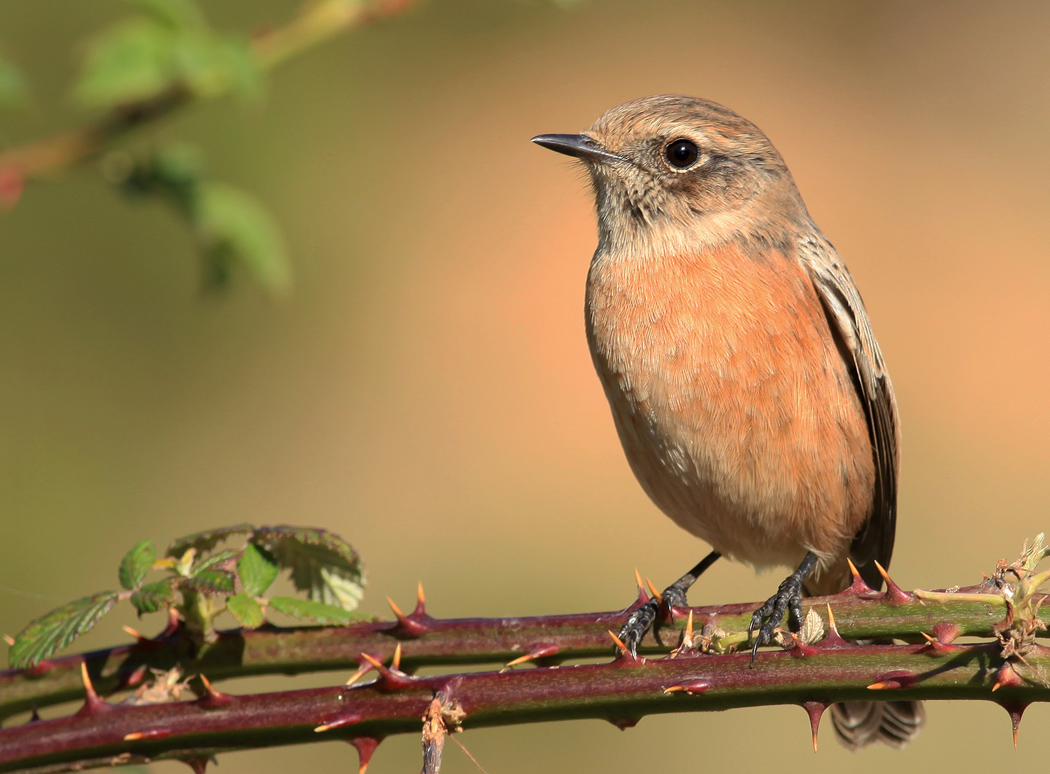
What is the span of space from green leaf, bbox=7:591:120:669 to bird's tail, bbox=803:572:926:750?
3342mm

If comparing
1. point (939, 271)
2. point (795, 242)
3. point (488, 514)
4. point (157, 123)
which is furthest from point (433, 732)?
point (939, 271)

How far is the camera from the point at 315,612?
2436 mm

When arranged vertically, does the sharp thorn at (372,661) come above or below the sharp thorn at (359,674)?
above

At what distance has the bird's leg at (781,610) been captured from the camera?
2.93m

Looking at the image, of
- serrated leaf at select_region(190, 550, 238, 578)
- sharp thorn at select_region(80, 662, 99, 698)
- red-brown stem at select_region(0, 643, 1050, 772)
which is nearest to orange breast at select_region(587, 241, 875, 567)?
red-brown stem at select_region(0, 643, 1050, 772)

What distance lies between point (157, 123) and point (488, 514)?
7.43 m

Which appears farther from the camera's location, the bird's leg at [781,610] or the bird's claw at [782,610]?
the bird's claw at [782,610]

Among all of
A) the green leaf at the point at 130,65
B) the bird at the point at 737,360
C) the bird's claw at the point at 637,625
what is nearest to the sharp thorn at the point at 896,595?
the bird at the point at 737,360

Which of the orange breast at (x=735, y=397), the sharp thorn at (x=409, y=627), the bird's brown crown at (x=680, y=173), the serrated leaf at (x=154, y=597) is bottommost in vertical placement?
the sharp thorn at (x=409, y=627)

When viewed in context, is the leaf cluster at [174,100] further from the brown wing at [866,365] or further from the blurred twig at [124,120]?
the brown wing at [866,365]

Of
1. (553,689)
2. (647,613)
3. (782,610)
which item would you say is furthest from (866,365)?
(553,689)

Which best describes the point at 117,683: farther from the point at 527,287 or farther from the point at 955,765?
the point at 527,287

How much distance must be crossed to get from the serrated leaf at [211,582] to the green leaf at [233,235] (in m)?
0.80

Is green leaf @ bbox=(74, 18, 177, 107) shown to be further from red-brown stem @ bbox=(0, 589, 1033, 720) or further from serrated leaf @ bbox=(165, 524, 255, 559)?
red-brown stem @ bbox=(0, 589, 1033, 720)
